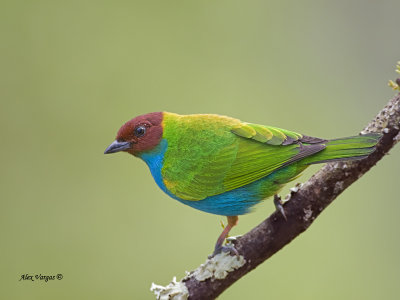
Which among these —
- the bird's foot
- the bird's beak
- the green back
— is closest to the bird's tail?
the green back

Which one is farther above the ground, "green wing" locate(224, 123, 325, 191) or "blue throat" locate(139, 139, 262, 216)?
"green wing" locate(224, 123, 325, 191)

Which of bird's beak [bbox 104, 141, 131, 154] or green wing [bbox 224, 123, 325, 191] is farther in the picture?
bird's beak [bbox 104, 141, 131, 154]

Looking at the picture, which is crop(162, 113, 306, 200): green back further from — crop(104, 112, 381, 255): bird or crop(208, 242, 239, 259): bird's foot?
crop(208, 242, 239, 259): bird's foot

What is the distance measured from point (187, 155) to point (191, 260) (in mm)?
2334

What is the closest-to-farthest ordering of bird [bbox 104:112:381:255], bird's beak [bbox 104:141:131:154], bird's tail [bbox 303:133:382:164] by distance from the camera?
bird's tail [bbox 303:133:382:164]
bird [bbox 104:112:381:255]
bird's beak [bbox 104:141:131:154]

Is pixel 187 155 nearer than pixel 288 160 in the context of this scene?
No

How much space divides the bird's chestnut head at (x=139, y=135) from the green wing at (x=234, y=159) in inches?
8.0

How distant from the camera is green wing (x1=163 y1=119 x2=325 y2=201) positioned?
8.44ft

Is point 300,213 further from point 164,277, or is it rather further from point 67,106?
point 67,106

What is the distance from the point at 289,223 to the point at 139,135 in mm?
943

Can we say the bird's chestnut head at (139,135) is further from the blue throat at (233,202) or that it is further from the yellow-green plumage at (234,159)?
Answer: the blue throat at (233,202)

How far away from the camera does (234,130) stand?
2.76 m

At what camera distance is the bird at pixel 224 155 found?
2543 mm

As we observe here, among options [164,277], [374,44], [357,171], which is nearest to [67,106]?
[164,277]
